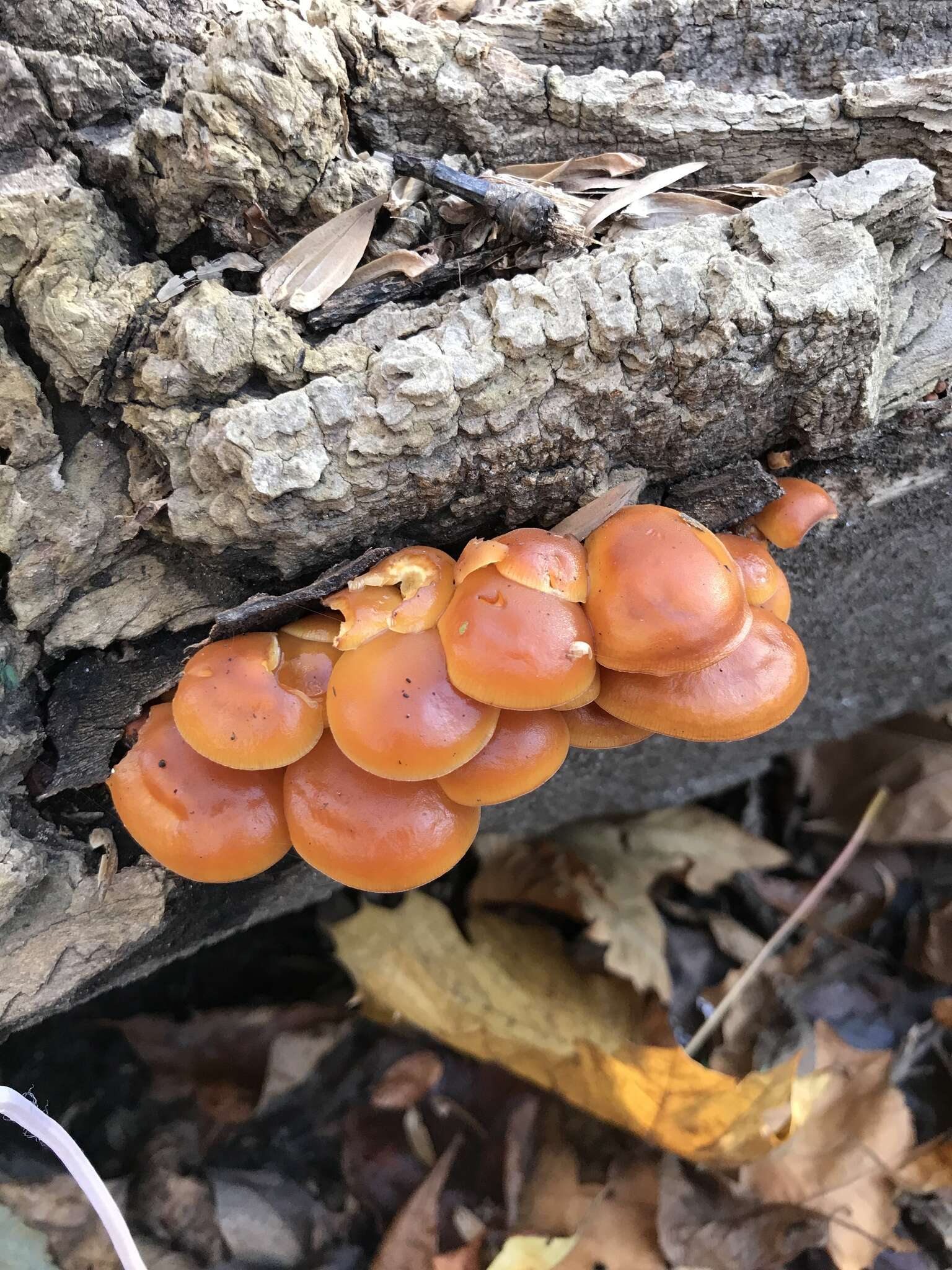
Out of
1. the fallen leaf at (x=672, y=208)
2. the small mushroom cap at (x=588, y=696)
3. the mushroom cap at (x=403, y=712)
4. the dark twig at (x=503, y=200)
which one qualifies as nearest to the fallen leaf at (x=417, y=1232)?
the mushroom cap at (x=403, y=712)

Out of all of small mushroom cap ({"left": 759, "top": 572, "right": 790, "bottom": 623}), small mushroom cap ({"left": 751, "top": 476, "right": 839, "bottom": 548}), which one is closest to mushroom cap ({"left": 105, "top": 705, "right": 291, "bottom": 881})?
small mushroom cap ({"left": 759, "top": 572, "right": 790, "bottom": 623})

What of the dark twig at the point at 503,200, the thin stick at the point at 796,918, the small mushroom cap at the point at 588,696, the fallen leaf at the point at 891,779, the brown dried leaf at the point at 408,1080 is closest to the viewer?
the small mushroom cap at the point at 588,696

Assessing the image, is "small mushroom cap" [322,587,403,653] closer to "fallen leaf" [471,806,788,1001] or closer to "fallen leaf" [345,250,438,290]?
"fallen leaf" [345,250,438,290]

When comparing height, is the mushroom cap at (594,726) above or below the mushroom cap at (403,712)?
below

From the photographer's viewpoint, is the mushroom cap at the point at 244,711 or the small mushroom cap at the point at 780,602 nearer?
the mushroom cap at the point at 244,711

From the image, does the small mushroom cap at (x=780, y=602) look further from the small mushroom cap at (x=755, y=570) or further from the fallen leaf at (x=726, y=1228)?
the fallen leaf at (x=726, y=1228)

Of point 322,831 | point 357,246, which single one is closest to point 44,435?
point 357,246

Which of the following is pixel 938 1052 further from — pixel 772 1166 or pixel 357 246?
pixel 357 246
